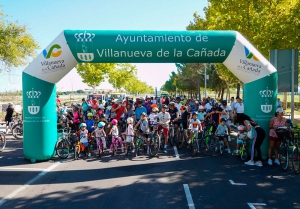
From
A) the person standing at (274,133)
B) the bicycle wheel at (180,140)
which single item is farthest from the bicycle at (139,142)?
the person standing at (274,133)

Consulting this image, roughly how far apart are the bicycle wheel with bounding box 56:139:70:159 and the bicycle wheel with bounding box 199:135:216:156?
4.75 m

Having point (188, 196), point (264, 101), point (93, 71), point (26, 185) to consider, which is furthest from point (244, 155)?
point (93, 71)

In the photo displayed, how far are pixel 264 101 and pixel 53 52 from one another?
699 centimetres

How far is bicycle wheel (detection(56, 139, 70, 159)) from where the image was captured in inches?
365

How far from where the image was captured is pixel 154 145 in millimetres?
9758

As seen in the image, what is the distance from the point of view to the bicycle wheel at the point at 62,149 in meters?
9.27

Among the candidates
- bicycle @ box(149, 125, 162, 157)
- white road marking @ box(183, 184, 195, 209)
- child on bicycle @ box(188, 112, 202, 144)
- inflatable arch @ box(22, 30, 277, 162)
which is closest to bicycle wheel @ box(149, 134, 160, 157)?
bicycle @ box(149, 125, 162, 157)

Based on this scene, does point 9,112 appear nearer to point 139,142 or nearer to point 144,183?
point 139,142

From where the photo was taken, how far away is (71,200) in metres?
5.79

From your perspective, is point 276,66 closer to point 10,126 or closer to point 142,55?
point 142,55

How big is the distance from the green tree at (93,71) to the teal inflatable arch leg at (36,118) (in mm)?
27857

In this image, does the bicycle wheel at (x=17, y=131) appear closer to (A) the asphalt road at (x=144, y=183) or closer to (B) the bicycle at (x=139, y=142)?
(A) the asphalt road at (x=144, y=183)

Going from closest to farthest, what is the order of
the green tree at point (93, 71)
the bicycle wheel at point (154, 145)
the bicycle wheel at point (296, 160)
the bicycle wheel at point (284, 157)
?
the bicycle wheel at point (296, 160) → the bicycle wheel at point (284, 157) → the bicycle wheel at point (154, 145) → the green tree at point (93, 71)

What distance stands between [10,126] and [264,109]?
38.6ft
